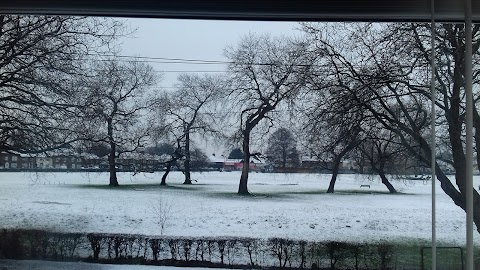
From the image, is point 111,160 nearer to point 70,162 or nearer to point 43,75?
point 70,162

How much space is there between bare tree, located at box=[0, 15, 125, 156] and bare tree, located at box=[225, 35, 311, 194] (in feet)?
2.20

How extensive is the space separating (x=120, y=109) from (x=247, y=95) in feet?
2.19

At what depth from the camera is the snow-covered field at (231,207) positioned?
2.24m

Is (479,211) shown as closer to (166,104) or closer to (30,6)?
(166,104)

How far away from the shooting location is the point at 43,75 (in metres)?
2.37

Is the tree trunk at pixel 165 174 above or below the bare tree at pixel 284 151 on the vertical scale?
below

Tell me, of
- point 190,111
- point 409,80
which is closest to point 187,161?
point 190,111

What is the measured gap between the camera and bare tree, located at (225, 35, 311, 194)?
90.8 inches

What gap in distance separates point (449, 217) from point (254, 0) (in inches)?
56.2

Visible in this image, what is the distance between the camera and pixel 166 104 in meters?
2.34

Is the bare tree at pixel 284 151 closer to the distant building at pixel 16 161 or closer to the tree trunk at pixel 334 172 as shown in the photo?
the tree trunk at pixel 334 172

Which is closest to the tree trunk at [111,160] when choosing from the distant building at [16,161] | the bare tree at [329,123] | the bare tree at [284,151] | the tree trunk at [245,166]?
the distant building at [16,161]

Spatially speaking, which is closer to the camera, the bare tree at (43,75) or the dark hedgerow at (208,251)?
the dark hedgerow at (208,251)

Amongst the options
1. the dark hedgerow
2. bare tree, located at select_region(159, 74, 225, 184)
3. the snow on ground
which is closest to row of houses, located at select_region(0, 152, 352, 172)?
bare tree, located at select_region(159, 74, 225, 184)
